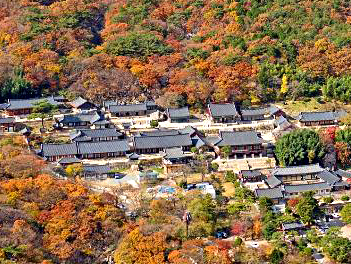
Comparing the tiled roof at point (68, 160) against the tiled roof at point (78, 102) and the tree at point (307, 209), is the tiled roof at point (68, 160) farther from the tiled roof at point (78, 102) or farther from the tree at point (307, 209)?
the tree at point (307, 209)

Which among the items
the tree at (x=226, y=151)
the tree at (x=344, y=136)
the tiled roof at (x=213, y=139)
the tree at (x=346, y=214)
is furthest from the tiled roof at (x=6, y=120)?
the tree at (x=346, y=214)

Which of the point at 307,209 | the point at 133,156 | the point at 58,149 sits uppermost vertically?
the point at 58,149

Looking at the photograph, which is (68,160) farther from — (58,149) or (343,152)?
(343,152)

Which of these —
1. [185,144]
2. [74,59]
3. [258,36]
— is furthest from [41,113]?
[258,36]

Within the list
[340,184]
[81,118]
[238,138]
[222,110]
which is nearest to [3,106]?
[81,118]

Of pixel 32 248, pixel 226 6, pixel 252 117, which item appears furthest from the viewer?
pixel 226 6

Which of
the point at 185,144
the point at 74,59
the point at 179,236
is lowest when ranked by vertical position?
the point at 179,236

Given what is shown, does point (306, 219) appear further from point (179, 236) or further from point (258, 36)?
point (258, 36)
